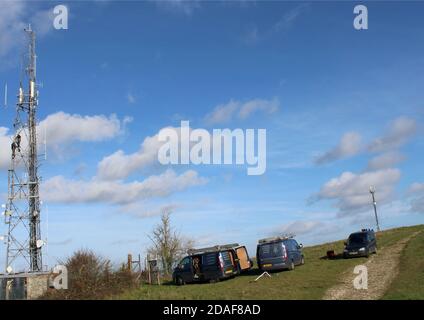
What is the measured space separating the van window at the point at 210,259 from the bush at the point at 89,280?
15.8ft

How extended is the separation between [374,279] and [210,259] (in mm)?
9681

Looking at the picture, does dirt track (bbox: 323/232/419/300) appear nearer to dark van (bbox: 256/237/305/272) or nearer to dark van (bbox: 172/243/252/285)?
dark van (bbox: 256/237/305/272)

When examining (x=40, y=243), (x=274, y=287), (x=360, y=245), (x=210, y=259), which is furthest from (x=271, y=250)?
(x=40, y=243)

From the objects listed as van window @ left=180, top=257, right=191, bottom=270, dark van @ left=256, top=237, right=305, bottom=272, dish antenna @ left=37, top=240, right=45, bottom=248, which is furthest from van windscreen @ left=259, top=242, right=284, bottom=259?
dish antenna @ left=37, top=240, right=45, bottom=248

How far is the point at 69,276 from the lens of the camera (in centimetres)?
2392

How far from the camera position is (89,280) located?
2386 centimetres

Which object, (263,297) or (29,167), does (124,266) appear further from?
(29,167)

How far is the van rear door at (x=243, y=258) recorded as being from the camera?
97.7 ft

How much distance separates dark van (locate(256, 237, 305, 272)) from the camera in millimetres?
28047

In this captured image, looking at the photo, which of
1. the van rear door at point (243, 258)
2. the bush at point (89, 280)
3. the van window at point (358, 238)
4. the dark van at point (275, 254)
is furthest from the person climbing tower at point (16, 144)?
the van window at point (358, 238)

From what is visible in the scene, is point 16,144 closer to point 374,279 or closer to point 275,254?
point 275,254
